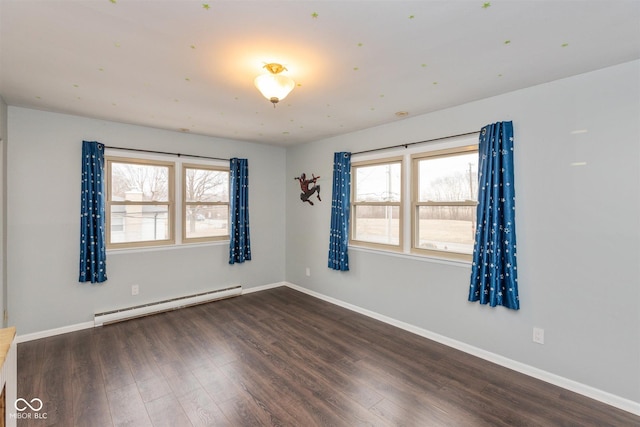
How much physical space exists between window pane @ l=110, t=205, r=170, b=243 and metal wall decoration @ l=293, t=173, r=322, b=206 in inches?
83.5

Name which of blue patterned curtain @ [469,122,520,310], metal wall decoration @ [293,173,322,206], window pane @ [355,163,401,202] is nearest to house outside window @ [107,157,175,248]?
metal wall decoration @ [293,173,322,206]

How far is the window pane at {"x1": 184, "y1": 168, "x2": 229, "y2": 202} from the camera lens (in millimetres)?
4598

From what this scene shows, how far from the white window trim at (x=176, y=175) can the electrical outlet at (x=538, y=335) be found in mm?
4197

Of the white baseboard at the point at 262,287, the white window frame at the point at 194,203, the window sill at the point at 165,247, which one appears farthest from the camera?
the white baseboard at the point at 262,287

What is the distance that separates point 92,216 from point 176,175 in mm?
1170

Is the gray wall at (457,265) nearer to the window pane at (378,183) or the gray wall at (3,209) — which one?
the gray wall at (3,209)

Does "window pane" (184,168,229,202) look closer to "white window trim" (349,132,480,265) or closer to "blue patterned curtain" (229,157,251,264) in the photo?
"blue patterned curtain" (229,157,251,264)

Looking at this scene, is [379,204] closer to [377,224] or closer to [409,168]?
[377,224]

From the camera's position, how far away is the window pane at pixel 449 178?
3.23 metres

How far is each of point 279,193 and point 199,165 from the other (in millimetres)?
1505

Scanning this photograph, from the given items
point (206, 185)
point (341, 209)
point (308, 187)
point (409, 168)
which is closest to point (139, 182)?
point (206, 185)

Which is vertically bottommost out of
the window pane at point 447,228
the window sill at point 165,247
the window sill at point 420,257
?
the window sill at point 420,257

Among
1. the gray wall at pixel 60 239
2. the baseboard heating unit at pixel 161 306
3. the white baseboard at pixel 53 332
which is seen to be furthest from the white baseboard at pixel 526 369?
the white baseboard at pixel 53 332

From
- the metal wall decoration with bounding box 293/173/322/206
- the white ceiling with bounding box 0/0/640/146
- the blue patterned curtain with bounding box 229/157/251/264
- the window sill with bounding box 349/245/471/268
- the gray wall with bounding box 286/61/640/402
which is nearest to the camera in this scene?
the white ceiling with bounding box 0/0/640/146
